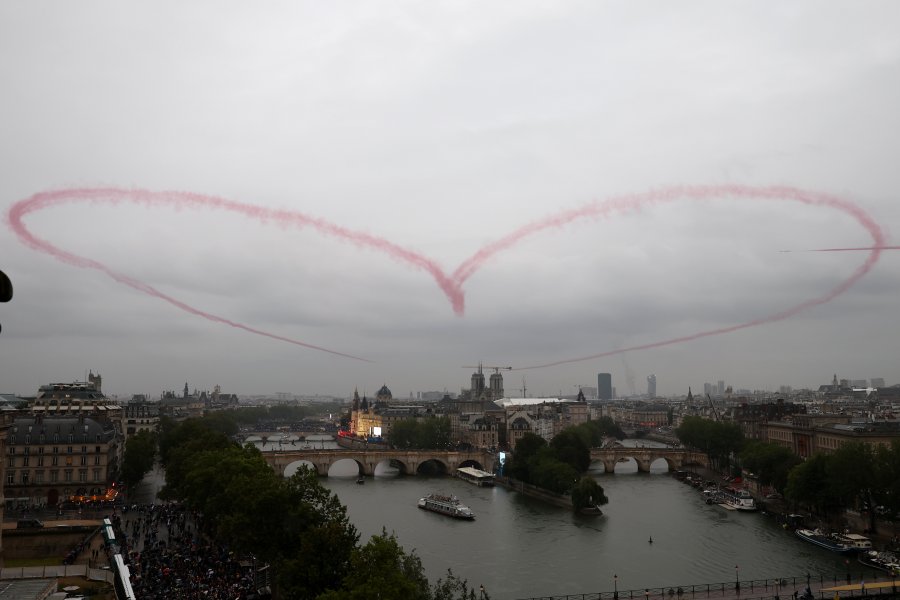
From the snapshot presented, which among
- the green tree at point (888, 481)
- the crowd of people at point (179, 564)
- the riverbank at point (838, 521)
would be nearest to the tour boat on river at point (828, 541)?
the riverbank at point (838, 521)

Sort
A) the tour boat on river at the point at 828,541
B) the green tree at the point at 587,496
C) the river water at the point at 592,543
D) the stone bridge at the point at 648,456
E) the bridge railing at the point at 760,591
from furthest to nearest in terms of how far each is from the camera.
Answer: the stone bridge at the point at 648,456, the green tree at the point at 587,496, the tour boat on river at the point at 828,541, the river water at the point at 592,543, the bridge railing at the point at 760,591

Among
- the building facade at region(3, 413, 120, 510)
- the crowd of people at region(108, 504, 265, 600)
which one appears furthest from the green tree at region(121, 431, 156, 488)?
the crowd of people at region(108, 504, 265, 600)

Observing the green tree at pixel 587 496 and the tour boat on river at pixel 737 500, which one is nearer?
the green tree at pixel 587 496

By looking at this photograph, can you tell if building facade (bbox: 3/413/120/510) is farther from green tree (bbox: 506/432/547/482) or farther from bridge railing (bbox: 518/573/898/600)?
bridge railing (bbox: 518/573/898/600)

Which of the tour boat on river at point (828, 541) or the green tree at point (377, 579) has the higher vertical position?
the green tree at point (377, 579)

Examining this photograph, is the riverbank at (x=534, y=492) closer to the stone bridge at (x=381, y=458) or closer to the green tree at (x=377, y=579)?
the stone bridge at (x=381, y=458)

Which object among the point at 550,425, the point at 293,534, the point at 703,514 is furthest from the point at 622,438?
the point at 293,534

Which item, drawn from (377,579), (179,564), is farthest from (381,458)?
(377,579)
